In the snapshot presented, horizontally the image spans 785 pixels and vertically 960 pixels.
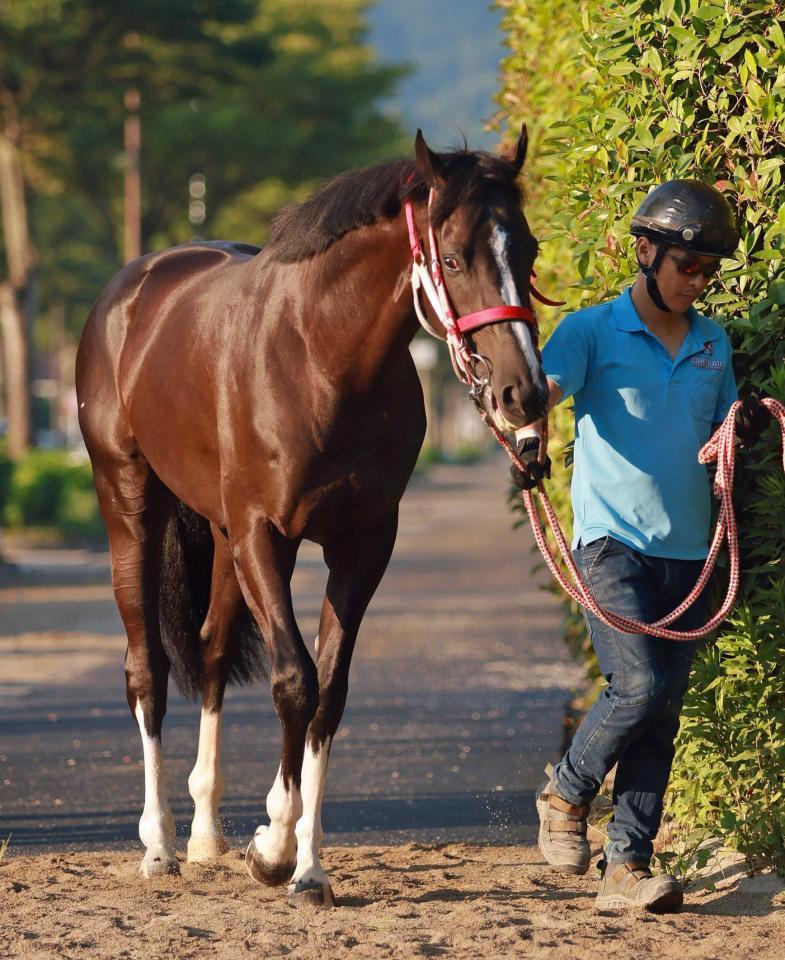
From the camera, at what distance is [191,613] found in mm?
6652

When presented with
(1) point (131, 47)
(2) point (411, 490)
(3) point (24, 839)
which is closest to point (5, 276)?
(2) point (411, 490)

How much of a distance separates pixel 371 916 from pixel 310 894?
27 centimetres

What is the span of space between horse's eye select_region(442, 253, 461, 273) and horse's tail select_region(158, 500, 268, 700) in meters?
2.29

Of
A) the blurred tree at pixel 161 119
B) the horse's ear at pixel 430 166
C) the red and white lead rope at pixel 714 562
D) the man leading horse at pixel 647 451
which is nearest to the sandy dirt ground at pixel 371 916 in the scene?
the man leading horse at pixel 647 451

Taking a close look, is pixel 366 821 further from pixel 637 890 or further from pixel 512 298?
pixel 512 298

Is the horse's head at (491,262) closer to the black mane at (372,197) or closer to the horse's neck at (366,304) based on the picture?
the black mane at (372,197)

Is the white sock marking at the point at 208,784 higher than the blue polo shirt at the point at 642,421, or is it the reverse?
the blue polo shirt at the point at 642,421

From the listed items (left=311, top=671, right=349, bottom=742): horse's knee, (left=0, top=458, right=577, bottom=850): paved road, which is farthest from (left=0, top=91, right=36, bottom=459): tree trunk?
(left=311, top=671, right=349, bottom=742): horse's knee

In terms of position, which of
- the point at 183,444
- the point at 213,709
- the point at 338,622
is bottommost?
the point at 213,709

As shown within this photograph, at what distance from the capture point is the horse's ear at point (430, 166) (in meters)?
4.63

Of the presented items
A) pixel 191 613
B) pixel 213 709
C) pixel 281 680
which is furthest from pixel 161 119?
pixel 281 680

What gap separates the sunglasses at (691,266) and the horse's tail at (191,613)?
2.44m

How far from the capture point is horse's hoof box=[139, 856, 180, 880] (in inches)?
222

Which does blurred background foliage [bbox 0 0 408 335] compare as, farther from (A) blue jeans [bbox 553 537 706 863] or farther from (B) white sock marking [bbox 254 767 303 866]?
(A) blue jeans [bbox 553 537 706 863]
